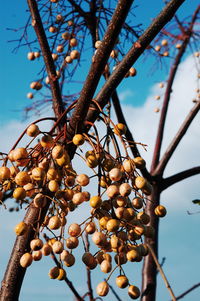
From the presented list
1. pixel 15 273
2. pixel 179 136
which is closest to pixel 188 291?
pixel 15 273

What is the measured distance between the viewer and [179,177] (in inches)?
109

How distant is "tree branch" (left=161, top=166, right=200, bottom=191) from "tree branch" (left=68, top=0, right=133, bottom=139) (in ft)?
5.41

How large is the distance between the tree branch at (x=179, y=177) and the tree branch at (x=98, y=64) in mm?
1649

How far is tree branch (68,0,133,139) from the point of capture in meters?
1.12

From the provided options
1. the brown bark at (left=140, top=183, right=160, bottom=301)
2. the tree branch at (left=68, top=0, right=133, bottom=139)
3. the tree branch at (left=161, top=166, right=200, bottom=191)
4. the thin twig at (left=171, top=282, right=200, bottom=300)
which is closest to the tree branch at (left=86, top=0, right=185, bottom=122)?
the tree branch at (left=68, top=0, right=133, bottom=139)

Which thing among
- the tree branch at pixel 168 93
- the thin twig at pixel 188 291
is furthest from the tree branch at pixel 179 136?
the thin twig at pixel 188 291

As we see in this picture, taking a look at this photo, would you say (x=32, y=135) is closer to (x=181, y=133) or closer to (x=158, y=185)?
(x=158, y=185)

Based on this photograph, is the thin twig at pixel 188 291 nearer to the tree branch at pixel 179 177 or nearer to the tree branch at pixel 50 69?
the tree branch at pixel 179 177

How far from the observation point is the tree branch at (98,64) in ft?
3.69

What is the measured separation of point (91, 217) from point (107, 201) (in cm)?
6

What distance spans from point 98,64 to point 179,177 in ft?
5.74

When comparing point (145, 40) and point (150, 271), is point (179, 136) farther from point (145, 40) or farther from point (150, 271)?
point (145, 40)

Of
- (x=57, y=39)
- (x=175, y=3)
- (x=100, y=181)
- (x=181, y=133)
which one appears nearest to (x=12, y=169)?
(x=100, y=181)

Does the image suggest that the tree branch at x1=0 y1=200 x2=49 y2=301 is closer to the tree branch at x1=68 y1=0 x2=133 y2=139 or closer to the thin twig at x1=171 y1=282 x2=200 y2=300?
the tree branch at x1=68 y1=0 x2=133 y2=139
